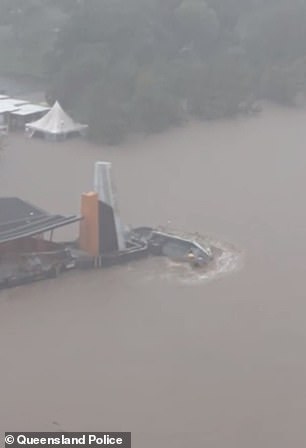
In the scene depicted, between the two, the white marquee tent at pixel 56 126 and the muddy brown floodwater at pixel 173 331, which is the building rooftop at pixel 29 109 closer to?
the white marquee tent at pixel 56 126

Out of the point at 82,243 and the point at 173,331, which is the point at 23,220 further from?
the point at 173,331

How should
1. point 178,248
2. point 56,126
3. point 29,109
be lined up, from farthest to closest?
point 29,109 < point 56,126 < point 178,248

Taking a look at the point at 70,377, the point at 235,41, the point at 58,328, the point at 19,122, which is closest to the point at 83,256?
the point at 58,328

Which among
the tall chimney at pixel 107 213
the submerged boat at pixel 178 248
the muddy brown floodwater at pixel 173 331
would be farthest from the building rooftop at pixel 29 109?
the tall chimney at pixel 107 213

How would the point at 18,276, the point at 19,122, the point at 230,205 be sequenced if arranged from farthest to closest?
the point at 19,122
the point at 230,205
the point at 18,276

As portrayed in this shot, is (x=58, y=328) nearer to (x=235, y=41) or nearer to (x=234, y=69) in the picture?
(x=234, y=69)
